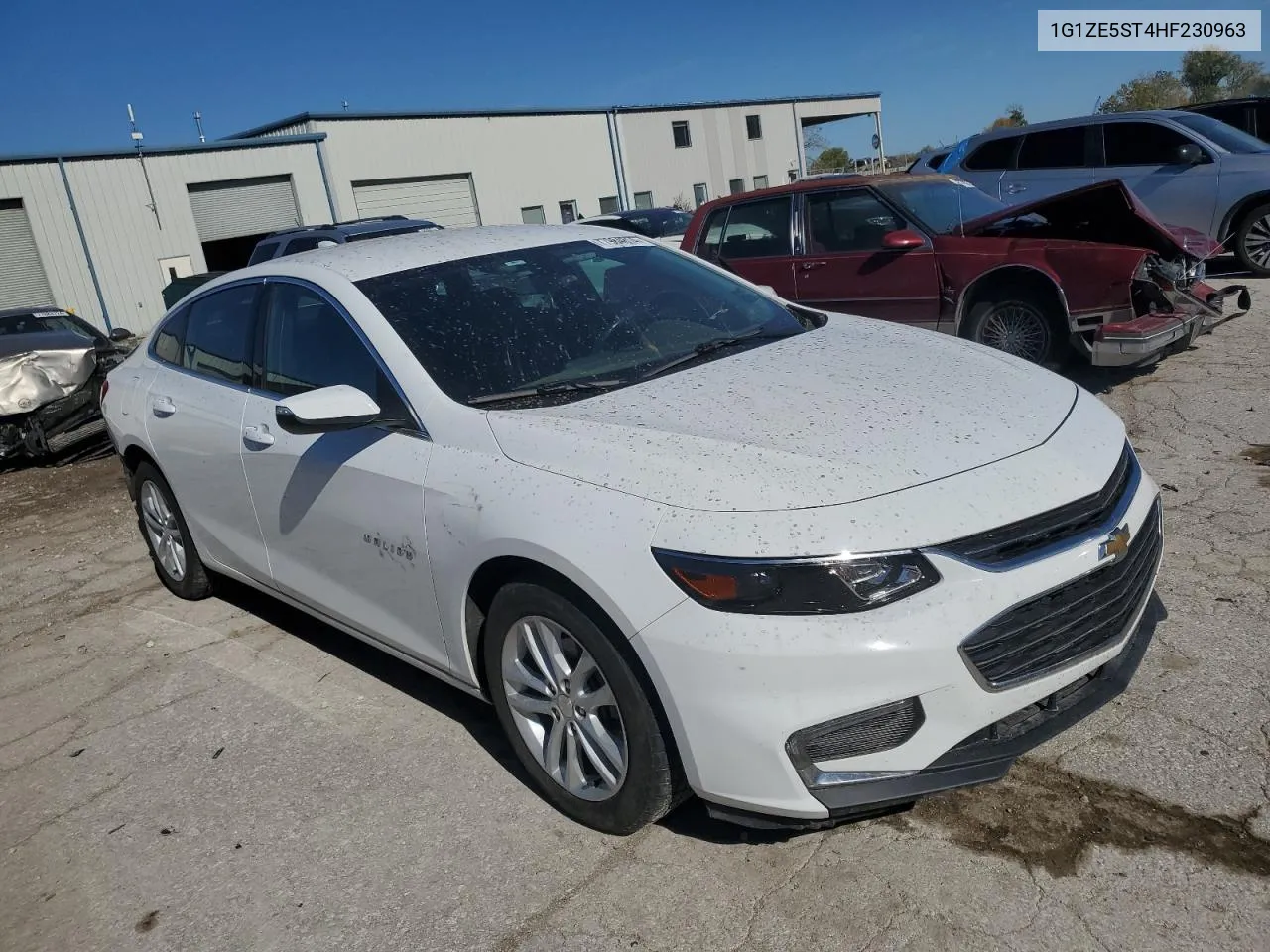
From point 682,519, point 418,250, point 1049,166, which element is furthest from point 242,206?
point 682,519

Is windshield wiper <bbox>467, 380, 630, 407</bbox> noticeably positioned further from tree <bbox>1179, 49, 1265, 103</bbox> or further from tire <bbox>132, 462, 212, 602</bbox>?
tree <bbox>1179, 49, 1265, 103</bbox>

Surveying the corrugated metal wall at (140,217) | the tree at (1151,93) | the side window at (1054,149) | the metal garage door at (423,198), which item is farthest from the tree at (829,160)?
the side window at (1054,149)

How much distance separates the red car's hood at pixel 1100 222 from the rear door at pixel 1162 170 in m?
4.04

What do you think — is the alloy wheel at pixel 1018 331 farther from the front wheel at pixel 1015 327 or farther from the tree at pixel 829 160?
the tree at pixel 829 160

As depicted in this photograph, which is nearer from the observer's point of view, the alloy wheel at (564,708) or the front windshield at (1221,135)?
the alloy wheel at (564,708)

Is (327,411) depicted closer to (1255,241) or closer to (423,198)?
(1255,241)

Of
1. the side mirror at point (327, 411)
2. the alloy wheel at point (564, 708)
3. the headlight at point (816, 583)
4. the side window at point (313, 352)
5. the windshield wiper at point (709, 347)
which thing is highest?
the side window at point (313, 352)

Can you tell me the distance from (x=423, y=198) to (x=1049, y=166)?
872 inches

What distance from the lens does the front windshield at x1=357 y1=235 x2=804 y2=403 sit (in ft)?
10.6

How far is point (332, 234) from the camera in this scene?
12.6 m

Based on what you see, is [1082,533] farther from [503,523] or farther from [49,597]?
[49,597]

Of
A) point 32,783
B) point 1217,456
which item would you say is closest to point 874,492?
point 32,783

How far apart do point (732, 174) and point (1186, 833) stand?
41.5 metres

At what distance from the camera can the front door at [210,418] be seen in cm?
404
